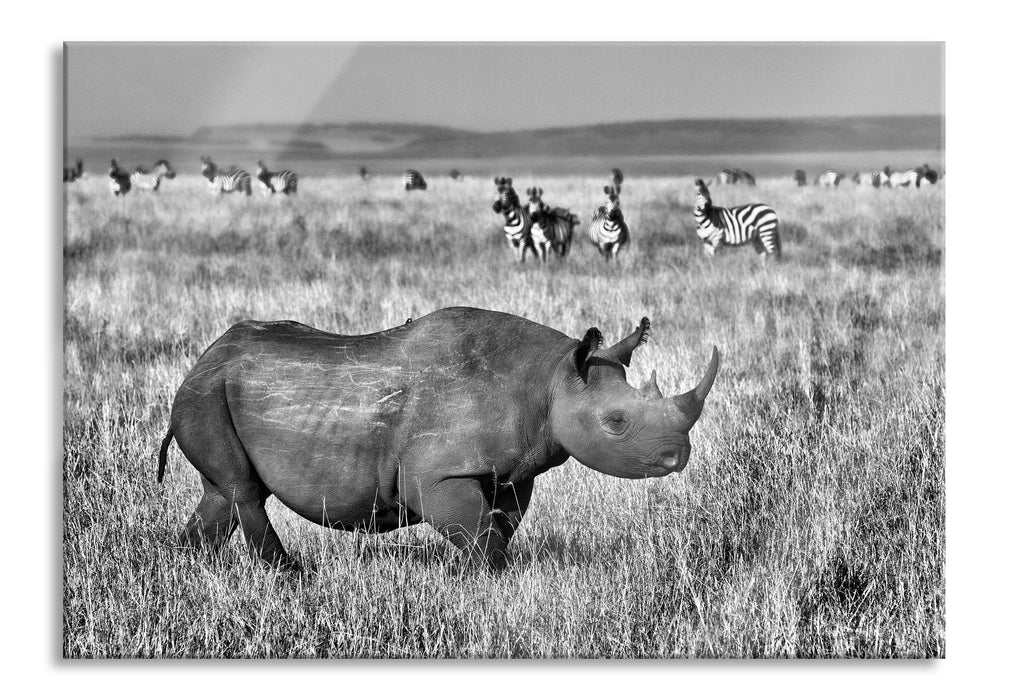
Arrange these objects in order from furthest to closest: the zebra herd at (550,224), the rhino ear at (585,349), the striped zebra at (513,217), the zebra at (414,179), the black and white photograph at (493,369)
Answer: the striped zebra at (513,217)
the zebra herd at (550,224)
the zebra at (414,179)
the black and white photograph at (493,369)
the rhino ear at (585,349)

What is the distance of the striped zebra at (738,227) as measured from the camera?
736 centimetres

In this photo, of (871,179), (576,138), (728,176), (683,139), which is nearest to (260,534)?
(576,138)

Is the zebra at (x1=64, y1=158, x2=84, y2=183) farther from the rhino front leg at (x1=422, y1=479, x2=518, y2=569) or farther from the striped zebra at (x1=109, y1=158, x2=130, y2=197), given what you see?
the rhino front leg at (x1=422, y1=479, x2=518, y2=569)

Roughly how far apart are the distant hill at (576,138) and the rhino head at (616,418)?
1566mm

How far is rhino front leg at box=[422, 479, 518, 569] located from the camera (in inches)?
203

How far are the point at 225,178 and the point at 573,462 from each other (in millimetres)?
2065

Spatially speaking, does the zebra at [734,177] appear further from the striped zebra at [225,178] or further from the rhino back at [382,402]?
the striped zebra at [225,178]

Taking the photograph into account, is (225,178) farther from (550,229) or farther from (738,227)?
(738,227)

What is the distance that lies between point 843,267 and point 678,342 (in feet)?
2.98

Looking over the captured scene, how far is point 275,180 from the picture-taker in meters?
6.60

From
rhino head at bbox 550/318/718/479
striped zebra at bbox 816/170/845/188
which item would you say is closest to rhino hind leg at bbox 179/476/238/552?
rhino head at bbox 550/318/718/479

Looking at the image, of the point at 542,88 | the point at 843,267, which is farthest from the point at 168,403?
the point at 843,267

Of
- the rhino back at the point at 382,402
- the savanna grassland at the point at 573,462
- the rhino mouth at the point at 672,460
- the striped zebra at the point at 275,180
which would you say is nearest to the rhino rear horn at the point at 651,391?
the rhino mouth at the point at 672,460

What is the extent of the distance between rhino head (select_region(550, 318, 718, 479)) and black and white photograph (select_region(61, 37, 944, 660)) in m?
0.01
